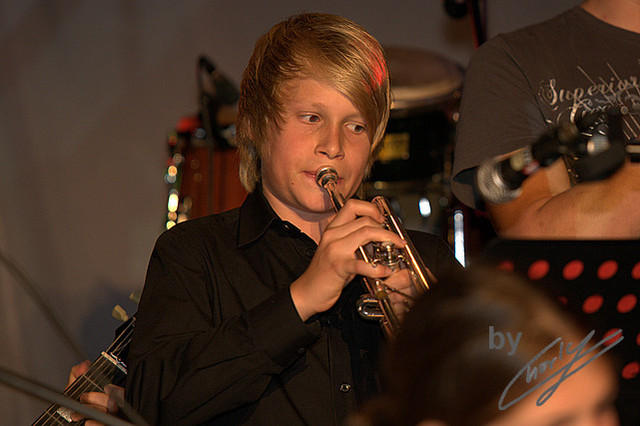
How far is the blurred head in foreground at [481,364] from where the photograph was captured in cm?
74

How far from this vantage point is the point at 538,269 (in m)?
0.90

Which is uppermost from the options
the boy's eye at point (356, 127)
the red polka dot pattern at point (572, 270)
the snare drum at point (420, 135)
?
the boy's eye at point (356, 127)

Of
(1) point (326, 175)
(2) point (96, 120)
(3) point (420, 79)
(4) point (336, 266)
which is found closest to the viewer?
(4) point (336, 266)

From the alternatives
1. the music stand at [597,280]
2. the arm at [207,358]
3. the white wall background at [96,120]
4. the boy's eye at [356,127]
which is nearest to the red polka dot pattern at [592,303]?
the music stand at [597,280]

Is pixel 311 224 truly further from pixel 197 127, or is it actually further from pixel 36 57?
pixel 36 57

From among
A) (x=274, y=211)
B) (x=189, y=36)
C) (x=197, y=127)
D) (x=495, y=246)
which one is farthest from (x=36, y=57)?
(x=495, y=246)

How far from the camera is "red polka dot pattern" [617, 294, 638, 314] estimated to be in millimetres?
933

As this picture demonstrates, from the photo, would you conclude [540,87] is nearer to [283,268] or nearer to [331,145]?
[331,145]

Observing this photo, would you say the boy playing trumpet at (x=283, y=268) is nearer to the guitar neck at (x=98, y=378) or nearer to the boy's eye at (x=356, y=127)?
the boy's eye at (x=356, y=127)

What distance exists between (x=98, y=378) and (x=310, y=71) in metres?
0.73

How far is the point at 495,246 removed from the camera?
0.90m

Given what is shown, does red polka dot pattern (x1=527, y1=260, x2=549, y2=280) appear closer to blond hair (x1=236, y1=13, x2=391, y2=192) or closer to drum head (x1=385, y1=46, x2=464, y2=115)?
blond hair (x1=236, y1=13, x2=391, y2=192)

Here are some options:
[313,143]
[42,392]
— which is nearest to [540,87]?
[313,143]

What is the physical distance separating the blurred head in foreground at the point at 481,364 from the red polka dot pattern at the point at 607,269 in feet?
0.45
